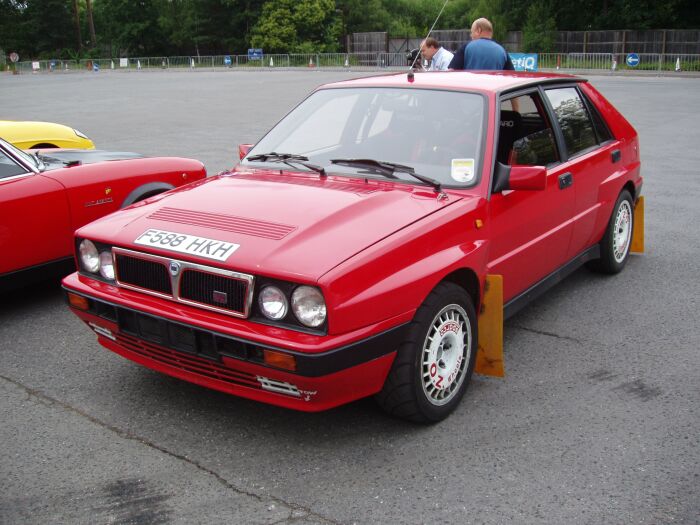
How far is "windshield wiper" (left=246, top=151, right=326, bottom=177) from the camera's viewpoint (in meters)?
4.09

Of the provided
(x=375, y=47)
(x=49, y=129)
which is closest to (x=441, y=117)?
(x=49, y=129)

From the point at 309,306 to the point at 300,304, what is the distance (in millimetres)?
38

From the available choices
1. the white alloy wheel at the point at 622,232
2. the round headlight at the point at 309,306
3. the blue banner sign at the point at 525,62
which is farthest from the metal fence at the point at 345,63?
the round headlight at the point at 309,306

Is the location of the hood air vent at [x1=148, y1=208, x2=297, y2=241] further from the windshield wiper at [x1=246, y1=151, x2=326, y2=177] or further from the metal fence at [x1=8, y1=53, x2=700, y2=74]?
the metal fence at [x1=8, y1=53, x2=700, y2=74]

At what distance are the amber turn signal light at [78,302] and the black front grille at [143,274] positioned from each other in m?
0.28

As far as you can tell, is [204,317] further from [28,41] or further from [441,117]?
[28,41]

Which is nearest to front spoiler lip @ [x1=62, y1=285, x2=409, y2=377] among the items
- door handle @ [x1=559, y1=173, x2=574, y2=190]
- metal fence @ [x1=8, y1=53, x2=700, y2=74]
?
door handle @ [x1=559, y1=173, x2=574, y2=190]

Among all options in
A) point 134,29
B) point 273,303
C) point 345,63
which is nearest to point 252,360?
point 273,303

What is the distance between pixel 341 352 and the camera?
2.96m

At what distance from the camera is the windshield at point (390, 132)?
3.96m

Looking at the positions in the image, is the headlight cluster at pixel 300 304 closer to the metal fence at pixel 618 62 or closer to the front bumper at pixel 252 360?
the front bumper at pixel 252 360

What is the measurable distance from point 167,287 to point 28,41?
8372cm

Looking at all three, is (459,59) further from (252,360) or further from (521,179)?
(252,360)

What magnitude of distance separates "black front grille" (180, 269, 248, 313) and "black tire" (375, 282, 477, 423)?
0.75 meters
